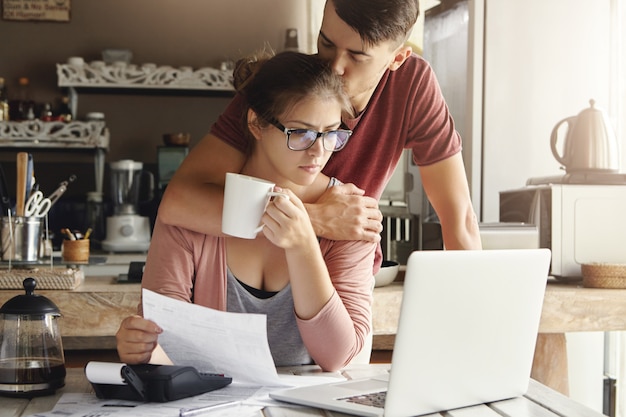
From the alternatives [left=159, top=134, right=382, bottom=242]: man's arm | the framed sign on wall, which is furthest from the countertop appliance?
the framed sign on wall

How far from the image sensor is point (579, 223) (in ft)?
8.10

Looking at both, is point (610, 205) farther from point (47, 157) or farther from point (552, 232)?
point (47, 157)

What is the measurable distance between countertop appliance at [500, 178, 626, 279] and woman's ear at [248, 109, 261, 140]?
1359mm

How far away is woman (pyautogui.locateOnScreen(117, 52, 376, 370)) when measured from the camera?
1.25m

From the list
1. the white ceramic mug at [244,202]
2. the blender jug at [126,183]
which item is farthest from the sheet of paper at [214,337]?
the blender jug at [126,183]

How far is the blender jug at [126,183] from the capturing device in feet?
12.3

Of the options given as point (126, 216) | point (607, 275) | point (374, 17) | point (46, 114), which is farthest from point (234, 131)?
point (46, 114)

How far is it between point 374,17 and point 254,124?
28cm

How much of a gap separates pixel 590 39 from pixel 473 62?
0.52 meters

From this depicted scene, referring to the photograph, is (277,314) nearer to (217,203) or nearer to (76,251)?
(217,203)

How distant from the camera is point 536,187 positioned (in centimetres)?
253

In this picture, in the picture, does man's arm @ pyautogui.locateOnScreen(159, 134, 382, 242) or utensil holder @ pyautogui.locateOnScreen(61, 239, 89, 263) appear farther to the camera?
utensil holder @ pyautogui.locateOnScreen(61, 239, 89, 263)

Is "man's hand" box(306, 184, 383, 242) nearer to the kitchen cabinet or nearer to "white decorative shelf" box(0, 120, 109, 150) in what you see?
the kitchen cabinet

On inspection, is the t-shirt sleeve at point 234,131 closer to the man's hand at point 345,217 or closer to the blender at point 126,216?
the man's hand at point 345,217
